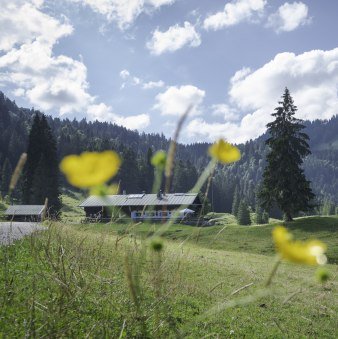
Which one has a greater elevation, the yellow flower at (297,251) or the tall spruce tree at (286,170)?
the tall spruce tree at (286,170)

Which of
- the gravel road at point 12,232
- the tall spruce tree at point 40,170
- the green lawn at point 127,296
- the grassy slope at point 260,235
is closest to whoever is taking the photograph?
the green lawn at point 127,296

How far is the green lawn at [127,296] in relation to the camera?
2133mm

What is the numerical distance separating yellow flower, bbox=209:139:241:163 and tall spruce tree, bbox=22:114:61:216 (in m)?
43.7

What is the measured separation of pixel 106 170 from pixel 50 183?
45716mm

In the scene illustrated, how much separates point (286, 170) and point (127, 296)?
109 ft

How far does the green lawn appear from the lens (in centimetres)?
213

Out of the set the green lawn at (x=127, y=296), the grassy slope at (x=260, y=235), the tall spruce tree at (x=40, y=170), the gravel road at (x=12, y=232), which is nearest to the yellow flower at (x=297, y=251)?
the green lawn at (x=127, y=296)

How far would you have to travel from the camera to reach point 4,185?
7331 cm

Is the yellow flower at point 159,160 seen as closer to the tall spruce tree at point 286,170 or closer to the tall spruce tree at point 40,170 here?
the tall spruce tree at point 286,170

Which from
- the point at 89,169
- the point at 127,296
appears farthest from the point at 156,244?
the point at 127,296

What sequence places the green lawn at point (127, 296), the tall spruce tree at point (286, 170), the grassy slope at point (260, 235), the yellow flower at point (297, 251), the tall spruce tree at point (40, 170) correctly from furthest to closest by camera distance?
the tall spruce tree at point (40, 170), the tall spruce tree at point (286, 170), the grassy slope at point (260, 235), the green lawn at point (127, 296), the yellow flower at point (297, 251)

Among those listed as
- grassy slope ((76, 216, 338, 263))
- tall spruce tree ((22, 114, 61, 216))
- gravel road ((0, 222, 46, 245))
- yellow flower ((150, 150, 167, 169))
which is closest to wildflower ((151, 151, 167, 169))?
yellow flower ((150, 150, 167, 169))

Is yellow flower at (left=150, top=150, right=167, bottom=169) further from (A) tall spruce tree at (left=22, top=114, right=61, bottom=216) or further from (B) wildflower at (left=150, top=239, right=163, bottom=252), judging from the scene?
(A) tall spruce tree at (left=22, top=114, right=61, bottom=216)

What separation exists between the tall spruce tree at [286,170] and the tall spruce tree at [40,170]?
22982mm
